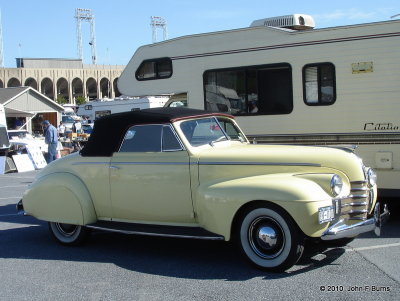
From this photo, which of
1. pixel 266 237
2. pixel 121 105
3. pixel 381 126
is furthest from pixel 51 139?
pixel 121 105

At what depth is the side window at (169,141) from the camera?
6.24 m

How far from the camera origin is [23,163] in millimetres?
18984

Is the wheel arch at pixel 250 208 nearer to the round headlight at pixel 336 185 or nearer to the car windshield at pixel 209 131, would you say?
the round headlight at pixel 336 185

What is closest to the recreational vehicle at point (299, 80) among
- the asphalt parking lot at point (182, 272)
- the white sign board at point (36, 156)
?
the asphalt parking lot at point (182, 272)

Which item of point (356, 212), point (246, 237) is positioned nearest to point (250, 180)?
point (246, 237)

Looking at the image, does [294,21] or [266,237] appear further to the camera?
[294,21]

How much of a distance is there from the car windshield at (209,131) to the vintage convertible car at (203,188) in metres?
0.02

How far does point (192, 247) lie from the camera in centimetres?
682

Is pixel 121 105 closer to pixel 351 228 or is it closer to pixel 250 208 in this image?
pixel 250 208

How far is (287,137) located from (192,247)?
2785 millimetres

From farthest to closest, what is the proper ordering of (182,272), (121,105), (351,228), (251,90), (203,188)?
1. (121,105)
2. (251,90)
3. (203,188)
4. (182,272)
5. (351,228)

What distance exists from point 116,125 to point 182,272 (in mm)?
2215

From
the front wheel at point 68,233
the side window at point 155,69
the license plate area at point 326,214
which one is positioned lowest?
the front wheel at point 68,233

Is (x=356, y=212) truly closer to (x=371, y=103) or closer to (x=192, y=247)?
(x=192, y=247)
